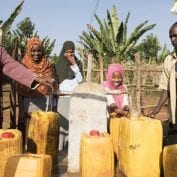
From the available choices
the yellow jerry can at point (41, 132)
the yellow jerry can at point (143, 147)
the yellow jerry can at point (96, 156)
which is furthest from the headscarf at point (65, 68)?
the yellow jerry can at point (143, 147)

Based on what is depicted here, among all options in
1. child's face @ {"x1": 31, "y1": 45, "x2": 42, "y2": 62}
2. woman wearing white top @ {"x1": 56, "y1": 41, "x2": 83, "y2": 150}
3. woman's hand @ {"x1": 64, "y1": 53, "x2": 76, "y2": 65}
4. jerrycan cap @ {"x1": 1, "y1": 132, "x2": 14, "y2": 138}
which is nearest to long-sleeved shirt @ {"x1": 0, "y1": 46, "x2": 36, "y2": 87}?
jerrycan cap @ {"x1": 1, "y1": 132, "x2": 14, "y2": 138}

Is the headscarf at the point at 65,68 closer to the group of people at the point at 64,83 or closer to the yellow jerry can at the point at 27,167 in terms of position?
the group of people at the point at 64,83

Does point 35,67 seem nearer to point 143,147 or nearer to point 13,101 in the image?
point 13,101

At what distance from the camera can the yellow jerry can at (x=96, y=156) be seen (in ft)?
13.6

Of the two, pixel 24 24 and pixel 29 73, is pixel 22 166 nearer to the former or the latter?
pixel 29 73

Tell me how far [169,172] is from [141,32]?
15218mm

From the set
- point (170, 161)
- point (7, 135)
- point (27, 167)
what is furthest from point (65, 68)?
point (27, 167)

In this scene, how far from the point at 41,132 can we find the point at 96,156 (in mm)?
1213

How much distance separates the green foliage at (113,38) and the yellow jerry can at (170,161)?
14406 mm

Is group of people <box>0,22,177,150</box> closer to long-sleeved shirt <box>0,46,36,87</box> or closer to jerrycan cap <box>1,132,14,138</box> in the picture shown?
long-sleeved shirt <box>0,46,36,87</box>

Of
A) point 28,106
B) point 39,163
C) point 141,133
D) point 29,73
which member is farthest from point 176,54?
point 28,106

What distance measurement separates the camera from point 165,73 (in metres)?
4.54

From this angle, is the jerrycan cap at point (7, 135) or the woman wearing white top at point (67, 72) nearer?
the jerrycan cap at point (7, 135)

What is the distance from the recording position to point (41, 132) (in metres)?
5.20
